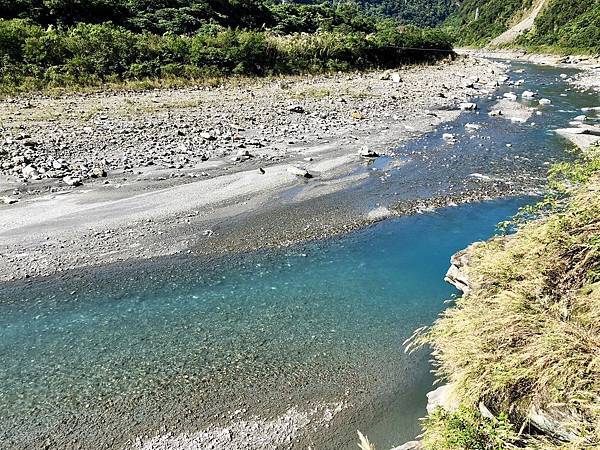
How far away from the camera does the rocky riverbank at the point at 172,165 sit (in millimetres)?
11367

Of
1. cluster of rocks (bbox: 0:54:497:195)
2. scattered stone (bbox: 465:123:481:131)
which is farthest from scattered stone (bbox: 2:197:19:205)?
Result: scattered stone (bbox: 465:123:481:131)

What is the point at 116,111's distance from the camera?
22859 millimetres

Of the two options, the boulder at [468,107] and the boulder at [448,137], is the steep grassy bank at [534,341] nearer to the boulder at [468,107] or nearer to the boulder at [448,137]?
the boulder at [448,137]

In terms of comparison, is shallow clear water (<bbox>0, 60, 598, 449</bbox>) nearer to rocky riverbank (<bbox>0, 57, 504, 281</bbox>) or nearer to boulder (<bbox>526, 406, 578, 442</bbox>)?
rocky riverbank (<bbox>0, 57, 504, 281</bbox>)

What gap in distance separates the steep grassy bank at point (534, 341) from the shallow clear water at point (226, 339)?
1.67m

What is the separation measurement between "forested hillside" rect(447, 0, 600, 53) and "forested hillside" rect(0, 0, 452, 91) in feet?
85.5

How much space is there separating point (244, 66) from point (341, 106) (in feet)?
39.3

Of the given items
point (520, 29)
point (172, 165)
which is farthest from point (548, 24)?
point (172, 165)

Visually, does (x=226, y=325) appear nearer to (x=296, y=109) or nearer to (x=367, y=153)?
(x=367, y=153)

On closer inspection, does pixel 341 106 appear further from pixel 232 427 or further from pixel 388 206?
pixel 232 427

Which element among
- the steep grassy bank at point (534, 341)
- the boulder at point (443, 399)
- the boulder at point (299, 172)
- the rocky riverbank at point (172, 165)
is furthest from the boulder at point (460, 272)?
the boulder at point (299, 172)

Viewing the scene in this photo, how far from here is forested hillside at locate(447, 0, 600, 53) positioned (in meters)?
67.7

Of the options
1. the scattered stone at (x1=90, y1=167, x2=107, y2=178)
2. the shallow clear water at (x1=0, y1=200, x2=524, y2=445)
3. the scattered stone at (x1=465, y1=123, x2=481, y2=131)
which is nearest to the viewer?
the shallow clear water at (x1=0, y1=200, x2=524, y2=445)

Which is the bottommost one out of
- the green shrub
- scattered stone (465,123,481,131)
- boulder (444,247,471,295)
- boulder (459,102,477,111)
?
scattered stone (465,123,481,131)
